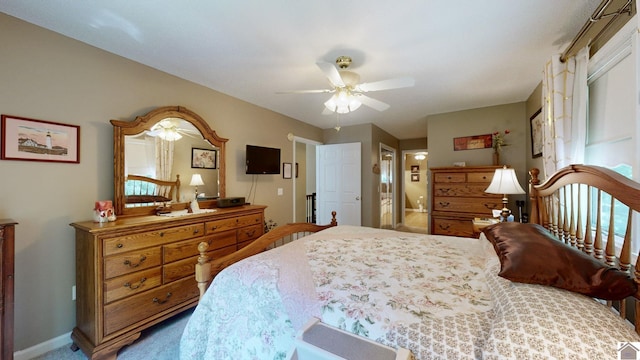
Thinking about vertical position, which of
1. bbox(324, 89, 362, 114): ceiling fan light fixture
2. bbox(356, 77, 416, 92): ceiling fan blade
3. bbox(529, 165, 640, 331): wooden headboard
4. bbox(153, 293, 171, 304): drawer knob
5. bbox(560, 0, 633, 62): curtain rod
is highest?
bbox(560, 0, 633, 62): curtain rod

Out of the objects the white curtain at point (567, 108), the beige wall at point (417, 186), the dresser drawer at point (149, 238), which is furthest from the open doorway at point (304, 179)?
the beige wall at point (417, 186)

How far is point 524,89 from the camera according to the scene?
295 centimetres

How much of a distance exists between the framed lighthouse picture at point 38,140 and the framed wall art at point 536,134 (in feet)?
A: 15.0

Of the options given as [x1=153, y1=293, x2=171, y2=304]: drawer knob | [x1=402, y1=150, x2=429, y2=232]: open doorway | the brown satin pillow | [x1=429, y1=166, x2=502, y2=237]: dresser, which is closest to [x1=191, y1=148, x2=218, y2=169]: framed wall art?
[x1=153, y1=293, x2=171, y2=304]: drawer knob

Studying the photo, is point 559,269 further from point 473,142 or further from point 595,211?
point 473,142

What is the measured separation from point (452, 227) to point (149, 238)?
11.8 ft

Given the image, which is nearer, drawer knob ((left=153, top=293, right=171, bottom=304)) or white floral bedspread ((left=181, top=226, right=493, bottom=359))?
white floral bedspread ((left=181, top=226, right=493, bottom=359))

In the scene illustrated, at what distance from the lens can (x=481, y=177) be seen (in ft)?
10.7

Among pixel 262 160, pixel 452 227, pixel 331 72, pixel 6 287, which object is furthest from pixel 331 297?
pixel 452 227

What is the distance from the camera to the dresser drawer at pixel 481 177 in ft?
10.5

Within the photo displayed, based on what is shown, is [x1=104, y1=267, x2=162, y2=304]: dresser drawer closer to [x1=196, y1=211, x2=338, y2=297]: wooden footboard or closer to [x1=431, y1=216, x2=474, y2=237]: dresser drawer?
[x1=196, y1=211, x2=338, y2=297]: wooden footboard

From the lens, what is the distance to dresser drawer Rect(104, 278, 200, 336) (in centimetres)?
177

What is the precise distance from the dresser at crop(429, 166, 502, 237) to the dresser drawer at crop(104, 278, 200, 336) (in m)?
3.24

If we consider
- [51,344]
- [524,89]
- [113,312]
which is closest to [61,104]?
[113,312]
